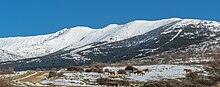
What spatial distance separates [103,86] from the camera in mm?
51625

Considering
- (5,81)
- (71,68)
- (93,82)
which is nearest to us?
(5,81)

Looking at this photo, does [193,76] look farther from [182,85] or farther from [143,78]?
[182,85]

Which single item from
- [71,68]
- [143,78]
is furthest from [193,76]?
[71,68]

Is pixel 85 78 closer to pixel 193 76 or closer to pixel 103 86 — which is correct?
pixel 103 86

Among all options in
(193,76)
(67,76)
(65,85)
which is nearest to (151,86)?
(65,85)

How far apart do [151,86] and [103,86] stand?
19.3 feet

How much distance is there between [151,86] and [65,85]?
9468mm

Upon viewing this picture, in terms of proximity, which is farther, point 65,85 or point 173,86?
point 65,85

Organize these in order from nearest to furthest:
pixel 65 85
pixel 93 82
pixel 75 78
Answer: pixel 65 85 → pixel 93 82 → pixel 75 78

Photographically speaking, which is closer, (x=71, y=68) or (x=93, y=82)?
(x=93, y=82)

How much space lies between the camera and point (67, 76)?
6303cm

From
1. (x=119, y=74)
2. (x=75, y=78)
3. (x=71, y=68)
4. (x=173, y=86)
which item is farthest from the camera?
(x=71, y=68)

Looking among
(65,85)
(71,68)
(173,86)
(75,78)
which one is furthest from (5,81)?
(71,68)

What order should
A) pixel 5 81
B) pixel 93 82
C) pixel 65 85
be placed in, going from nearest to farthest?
1. pixel 5 81
2. pixel 65 85
3. pixel 93 82
